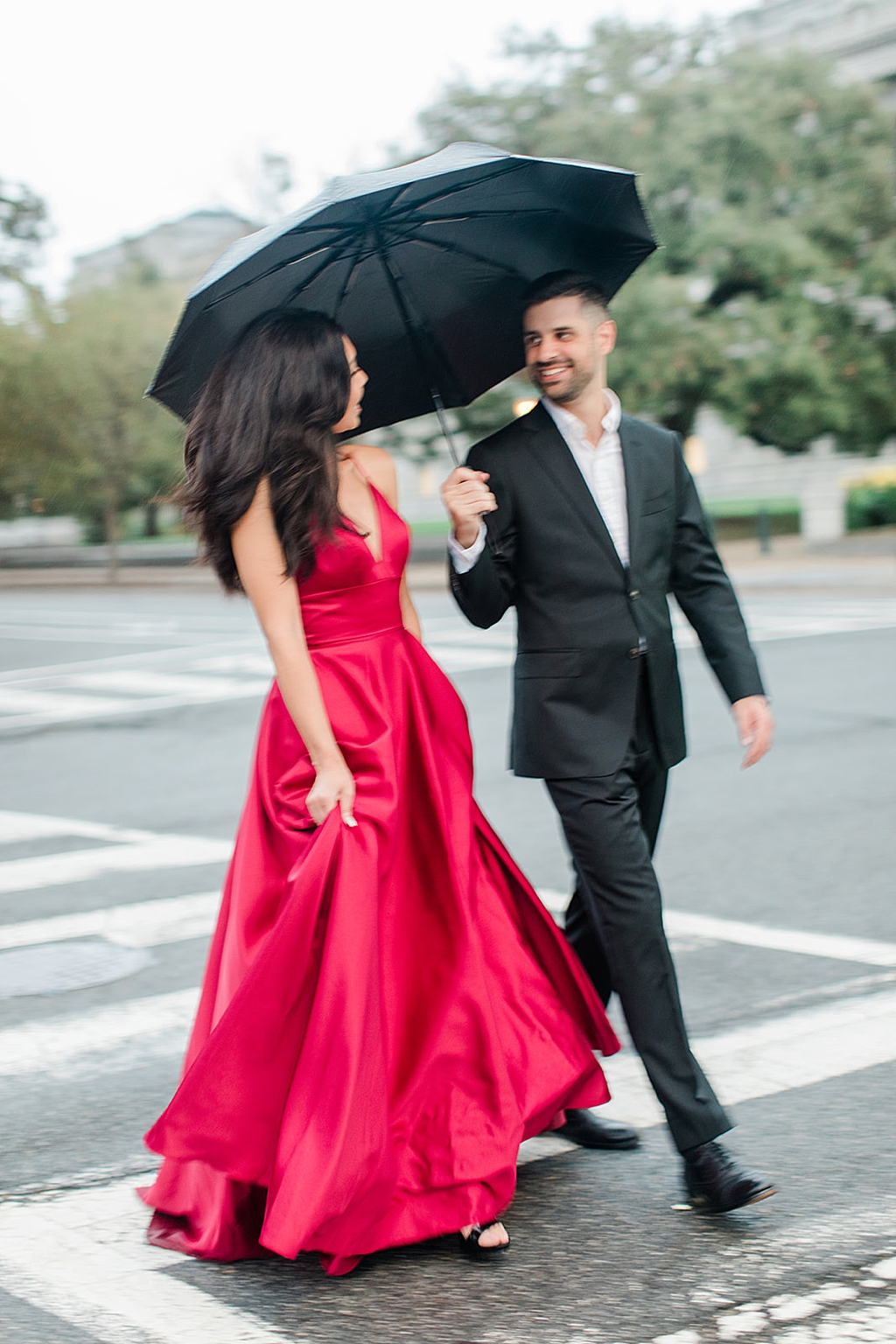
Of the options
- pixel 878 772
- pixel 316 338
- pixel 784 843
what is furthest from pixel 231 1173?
pixel 878 772

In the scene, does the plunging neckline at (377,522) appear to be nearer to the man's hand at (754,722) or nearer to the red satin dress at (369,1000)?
the red satin dress at (369,1000)

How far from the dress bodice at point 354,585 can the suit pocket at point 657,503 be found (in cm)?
58

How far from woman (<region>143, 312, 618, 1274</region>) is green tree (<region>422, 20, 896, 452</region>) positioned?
2717cm

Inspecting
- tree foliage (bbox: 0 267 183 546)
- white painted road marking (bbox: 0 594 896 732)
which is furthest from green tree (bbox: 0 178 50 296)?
white painted road marking (bbox: 0 594 896 732)

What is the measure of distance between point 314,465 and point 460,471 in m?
0.32

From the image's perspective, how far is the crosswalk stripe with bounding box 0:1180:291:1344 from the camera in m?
2.88

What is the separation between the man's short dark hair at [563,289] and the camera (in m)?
3.60

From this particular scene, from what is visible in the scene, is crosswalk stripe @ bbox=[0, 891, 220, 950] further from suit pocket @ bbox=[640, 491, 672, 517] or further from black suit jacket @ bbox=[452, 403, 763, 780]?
suit pocket @ bbox=[640, 491, 672, 517]

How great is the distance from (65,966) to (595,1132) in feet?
8.18

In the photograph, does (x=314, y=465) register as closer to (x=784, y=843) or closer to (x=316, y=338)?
(x=316, y=338)

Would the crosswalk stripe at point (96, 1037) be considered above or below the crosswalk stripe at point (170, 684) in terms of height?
above

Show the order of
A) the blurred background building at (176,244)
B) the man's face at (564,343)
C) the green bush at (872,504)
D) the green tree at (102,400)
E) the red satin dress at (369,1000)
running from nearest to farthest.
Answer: the red satin dress at (369,1000) → the man's face at (564,343) → the green bush at (872,504) → the green tree at (102,400) → the blurred background building at (176,244)

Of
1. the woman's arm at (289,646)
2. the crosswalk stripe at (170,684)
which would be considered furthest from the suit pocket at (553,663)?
the crosswalk stripe at (170,684)

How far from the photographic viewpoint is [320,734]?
330 cm
